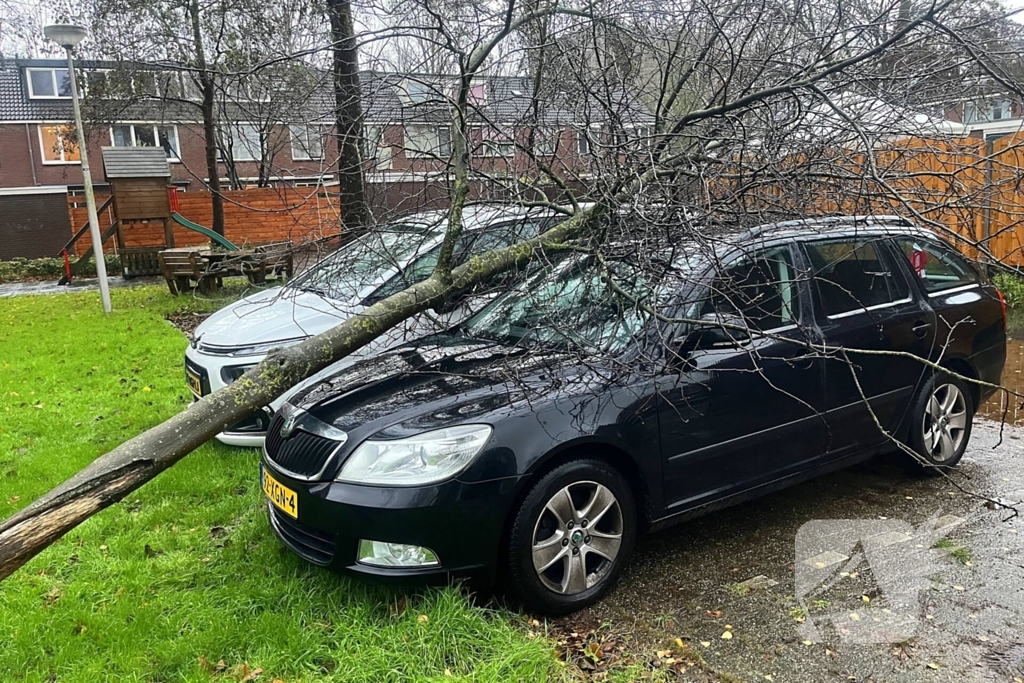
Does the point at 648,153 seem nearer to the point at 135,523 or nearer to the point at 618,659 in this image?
the point at 618,659

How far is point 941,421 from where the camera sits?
461cm

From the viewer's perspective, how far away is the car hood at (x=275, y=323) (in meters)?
5.27

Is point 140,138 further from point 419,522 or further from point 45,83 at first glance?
point 419,522

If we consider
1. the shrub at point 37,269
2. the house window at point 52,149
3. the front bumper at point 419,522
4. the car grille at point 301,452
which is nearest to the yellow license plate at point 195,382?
the car grille at point 301,452

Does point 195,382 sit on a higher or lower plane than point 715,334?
lower

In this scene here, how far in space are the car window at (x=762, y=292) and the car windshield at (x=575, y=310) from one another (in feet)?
1.33

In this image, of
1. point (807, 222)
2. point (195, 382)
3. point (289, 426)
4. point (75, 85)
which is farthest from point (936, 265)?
point (75, 85)

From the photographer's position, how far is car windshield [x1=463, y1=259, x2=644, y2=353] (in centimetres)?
349

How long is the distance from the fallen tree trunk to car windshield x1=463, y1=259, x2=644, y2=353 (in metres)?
0.17

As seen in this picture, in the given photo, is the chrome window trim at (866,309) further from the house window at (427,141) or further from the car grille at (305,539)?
the car grille at (305,539)

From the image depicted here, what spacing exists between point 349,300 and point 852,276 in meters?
3.30

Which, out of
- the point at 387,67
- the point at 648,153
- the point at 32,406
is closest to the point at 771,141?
the point at 648,153

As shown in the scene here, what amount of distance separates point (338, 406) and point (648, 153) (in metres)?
1.85

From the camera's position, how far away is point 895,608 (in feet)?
10.9
